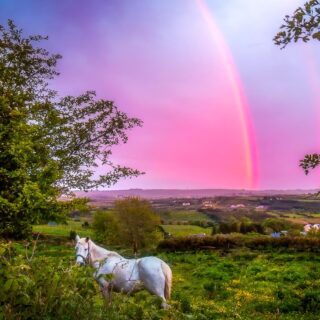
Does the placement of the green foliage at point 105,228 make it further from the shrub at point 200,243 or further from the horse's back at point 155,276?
the horse's back at point 155,276

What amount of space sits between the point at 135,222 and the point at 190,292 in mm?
26725

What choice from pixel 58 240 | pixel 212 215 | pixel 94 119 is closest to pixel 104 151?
pixel 94 119

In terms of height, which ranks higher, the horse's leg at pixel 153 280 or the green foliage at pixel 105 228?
the horse's leg at pixel 153 280

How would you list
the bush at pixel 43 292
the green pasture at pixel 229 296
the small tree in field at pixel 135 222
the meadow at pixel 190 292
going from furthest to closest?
the small tree in field at pixel 135 222
the green pasture at pixel 229 296
the meadow at pixel 190 292
the bush at pixel 43 292

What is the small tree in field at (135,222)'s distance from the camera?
145ft

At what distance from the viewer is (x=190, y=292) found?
Result: 18109 mm

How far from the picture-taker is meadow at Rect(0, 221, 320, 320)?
4.98 m

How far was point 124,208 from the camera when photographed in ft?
145

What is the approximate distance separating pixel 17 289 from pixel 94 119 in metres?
24.6

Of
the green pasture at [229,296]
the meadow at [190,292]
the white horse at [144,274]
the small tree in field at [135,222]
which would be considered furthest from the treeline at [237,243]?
the white horse at [144,274]

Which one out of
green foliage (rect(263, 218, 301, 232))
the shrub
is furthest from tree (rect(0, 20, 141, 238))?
green foliage (rect(263, 218, 301, 232))

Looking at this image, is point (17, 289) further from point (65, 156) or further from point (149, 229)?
point (149, 229)

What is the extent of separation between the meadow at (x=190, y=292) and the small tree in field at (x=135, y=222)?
6.93 meters

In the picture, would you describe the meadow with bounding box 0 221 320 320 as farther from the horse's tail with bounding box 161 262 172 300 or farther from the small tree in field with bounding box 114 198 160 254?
the small tree in field with bounding box 114 198 160 254
